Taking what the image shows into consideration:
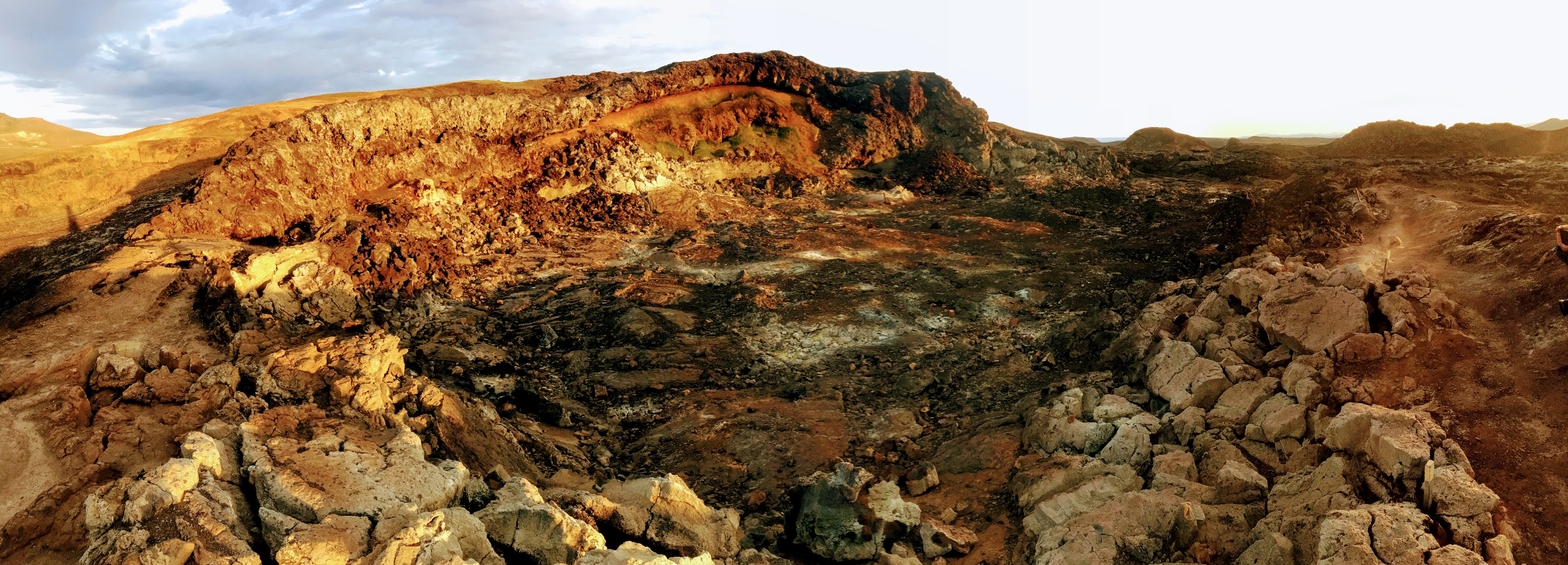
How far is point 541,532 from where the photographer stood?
4.22 meters

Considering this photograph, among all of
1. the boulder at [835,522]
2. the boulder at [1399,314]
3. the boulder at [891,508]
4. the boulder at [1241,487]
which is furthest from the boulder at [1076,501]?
the boulder at [1399,314]

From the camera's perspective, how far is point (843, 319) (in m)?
10.8

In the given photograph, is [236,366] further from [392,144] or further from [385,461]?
[392,144]

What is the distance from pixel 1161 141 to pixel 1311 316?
29803mm

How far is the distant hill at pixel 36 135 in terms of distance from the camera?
30484 mm

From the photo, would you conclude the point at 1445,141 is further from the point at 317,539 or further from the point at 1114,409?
the point at 317,539

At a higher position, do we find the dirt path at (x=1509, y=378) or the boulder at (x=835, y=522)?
the dirt path at (x=1509, y=378)

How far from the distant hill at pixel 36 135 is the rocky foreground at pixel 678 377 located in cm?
2620

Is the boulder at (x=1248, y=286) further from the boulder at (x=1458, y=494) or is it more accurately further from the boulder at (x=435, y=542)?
the boulder at (x=435, y=542)

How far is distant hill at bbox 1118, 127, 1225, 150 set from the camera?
3134 centimetres

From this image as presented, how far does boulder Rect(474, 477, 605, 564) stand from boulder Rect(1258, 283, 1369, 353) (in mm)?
6292

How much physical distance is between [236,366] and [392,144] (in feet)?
30.8

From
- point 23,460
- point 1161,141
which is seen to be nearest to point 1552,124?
point 1161,141

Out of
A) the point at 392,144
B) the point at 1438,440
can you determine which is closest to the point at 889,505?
the point at 1438,440
